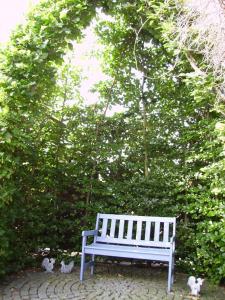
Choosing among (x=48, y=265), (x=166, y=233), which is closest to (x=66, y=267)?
(x=48, y=265)

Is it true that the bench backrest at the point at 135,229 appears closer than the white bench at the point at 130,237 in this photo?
No

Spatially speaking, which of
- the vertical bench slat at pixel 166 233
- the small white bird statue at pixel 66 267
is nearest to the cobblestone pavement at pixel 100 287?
the small white bird statue at pixel 66 267

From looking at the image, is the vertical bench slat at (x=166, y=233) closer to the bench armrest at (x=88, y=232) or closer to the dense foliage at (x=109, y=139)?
the dense foliage at (x=109, y=139)

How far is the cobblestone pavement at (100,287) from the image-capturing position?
3875mm

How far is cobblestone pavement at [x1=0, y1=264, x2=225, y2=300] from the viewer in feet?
12.7

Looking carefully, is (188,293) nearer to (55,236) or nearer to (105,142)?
(55,236)

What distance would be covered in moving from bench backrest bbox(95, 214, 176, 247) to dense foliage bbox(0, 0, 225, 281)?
247mm

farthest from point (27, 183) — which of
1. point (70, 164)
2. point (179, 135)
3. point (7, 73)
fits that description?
point (179, 135)

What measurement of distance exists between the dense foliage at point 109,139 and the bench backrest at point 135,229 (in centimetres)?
25

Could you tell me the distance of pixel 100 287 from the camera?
167 inches

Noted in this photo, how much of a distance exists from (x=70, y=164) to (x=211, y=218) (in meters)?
2.59

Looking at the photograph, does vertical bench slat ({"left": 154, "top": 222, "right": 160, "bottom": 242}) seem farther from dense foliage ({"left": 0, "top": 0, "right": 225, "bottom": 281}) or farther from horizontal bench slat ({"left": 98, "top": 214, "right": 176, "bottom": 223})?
dense foliage ({"left": 0, "top": 0, "right": 225, "bottom": 281})

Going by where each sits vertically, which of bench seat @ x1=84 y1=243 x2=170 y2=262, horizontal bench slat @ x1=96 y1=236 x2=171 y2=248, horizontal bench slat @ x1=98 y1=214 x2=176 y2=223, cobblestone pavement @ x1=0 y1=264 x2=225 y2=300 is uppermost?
horizontal bench slat @ x1=98 y1=214 x2=176 y2=223

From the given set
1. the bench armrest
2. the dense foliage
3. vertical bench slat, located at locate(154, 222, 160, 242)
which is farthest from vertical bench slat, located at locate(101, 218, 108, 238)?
vertical bench slat, located at locate(154, 222, 160, 242)
